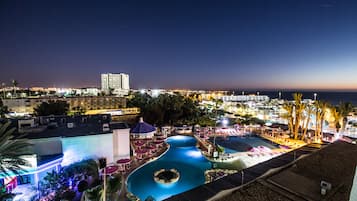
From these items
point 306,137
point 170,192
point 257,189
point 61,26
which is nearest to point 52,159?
point 170,192

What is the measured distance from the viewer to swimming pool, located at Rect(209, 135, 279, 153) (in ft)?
38.2

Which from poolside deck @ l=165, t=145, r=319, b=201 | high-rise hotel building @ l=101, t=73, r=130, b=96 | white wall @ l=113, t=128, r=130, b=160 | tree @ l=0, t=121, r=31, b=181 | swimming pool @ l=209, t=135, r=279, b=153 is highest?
high-rise hotel building @ l=101, t=73, r=130, b=96

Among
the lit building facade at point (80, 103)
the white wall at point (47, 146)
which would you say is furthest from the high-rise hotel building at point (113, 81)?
the white wall at point (47, 146)

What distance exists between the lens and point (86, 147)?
8148 mm

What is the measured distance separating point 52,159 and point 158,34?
17962mm

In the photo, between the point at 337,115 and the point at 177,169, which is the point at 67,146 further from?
the point at 337,115

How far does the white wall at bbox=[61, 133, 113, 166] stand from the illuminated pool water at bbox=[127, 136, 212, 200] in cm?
196

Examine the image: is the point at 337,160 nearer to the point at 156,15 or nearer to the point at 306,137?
the point at 306,137

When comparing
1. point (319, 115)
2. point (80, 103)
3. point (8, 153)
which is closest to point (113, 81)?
point (80, 103)

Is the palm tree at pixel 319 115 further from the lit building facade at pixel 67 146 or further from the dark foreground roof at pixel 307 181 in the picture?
the lit building facade at pixel 67 146

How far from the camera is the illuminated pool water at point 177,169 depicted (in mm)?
7055

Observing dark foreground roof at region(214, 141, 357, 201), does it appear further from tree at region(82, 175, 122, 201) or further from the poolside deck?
tree at region(82, 175, 122, 201)

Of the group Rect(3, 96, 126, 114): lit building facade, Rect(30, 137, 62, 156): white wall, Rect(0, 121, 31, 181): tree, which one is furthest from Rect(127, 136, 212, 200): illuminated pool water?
Rect(3, 96, 126, 114): lit building facade

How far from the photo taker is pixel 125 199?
19.6ft
